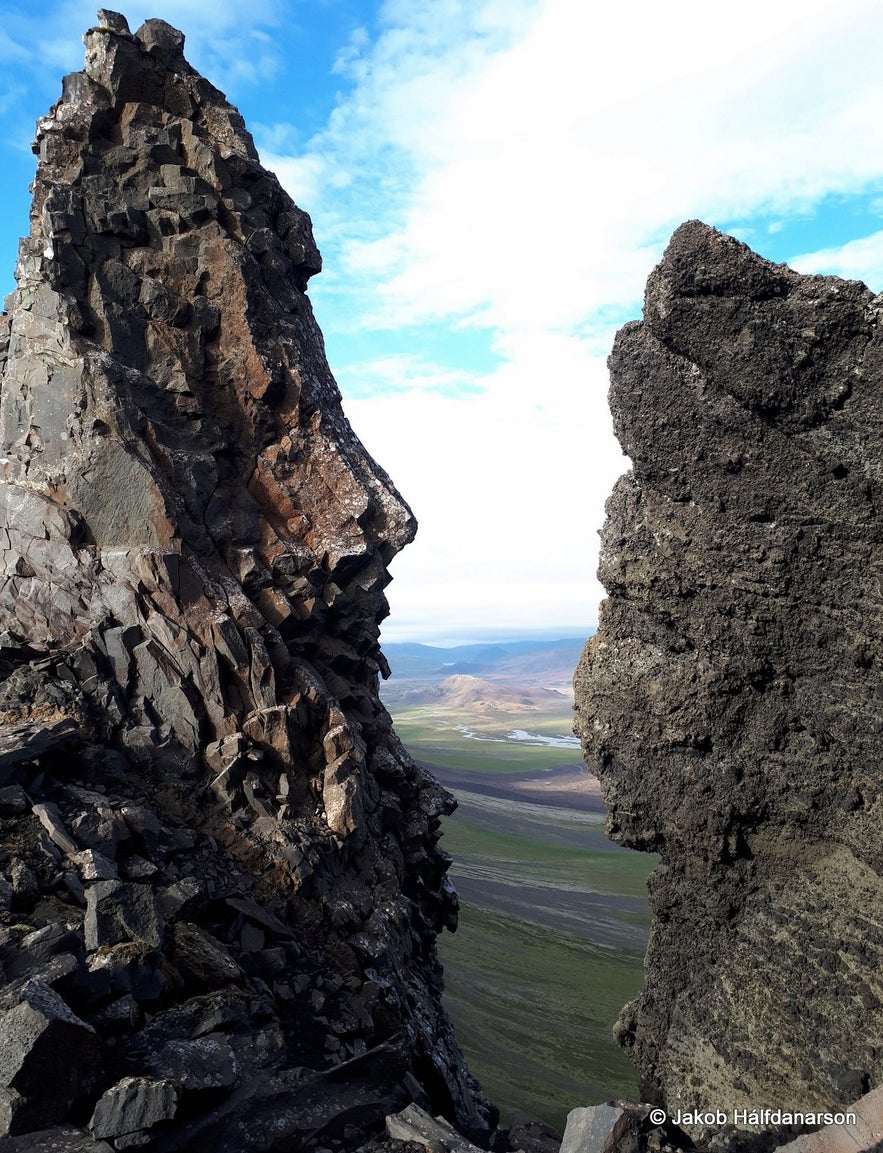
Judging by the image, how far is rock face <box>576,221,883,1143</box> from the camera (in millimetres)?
12242

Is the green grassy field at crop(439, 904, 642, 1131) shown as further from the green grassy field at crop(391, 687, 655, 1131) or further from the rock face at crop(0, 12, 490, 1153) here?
the rock face at crop(0, 12, 490, 1153)

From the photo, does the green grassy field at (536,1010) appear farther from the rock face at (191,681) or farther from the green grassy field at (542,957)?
the rock face at (191,681)

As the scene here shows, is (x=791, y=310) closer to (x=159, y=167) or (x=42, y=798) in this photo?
(x=42, y=798)

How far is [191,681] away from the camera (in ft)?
59.5

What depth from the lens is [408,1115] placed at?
1236cm

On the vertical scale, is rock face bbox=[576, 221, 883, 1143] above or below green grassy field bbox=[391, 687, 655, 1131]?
above

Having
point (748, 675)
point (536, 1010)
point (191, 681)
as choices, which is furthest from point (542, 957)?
point (748, 675)

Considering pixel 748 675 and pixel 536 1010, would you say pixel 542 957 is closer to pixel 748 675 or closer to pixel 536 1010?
pixel 536 1010

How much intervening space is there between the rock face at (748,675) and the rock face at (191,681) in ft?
19.3

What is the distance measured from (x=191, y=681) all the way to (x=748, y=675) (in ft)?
38.5

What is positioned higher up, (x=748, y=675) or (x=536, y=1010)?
(x=748, y=675)

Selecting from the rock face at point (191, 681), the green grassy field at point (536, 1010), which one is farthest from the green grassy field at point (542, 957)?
the rock face at point (191, 681)

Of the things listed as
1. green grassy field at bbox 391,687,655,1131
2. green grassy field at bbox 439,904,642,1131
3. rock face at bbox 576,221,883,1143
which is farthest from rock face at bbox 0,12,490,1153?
green grassy field at bbox 391,687,655,1131

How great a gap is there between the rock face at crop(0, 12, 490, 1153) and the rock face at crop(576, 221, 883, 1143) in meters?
5.87
